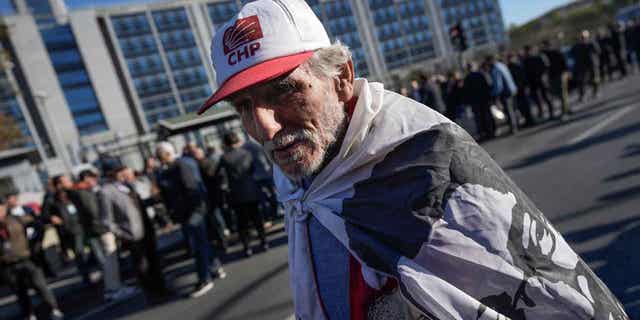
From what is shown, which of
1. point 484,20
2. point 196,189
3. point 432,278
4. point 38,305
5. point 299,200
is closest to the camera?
point 432,278

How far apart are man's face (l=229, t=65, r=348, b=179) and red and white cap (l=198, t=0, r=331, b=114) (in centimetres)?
5

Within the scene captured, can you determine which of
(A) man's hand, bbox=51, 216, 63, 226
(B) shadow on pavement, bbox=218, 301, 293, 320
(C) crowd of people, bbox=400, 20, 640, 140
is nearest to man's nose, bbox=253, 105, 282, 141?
(B) shadow on pavement, bbox=218, 301, 293, 320

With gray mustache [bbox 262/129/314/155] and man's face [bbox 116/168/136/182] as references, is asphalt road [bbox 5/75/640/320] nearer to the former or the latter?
man's face [bbox 116/168/136/182]

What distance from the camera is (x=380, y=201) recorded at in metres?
0.97

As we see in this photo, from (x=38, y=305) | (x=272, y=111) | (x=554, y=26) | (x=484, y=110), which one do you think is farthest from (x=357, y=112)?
(x=554, y=26)

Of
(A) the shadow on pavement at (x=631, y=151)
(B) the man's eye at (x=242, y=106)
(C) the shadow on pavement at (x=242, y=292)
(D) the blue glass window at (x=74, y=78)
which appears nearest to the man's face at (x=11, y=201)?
(C) the shadow on pavement at (x=242, y=292)

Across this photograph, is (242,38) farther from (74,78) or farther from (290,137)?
(74,78)

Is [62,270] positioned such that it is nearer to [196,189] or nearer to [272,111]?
[196,189]

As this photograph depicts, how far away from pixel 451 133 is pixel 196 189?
13.3 feet

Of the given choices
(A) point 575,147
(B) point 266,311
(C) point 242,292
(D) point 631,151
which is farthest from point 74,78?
(D) point 631,151

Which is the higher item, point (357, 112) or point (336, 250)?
point (357, 112)

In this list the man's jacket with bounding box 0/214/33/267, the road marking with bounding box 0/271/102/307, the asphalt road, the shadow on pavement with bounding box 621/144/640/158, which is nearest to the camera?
the asphalt road

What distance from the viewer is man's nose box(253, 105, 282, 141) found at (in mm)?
→ 1074

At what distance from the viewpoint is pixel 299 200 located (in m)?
1.20
